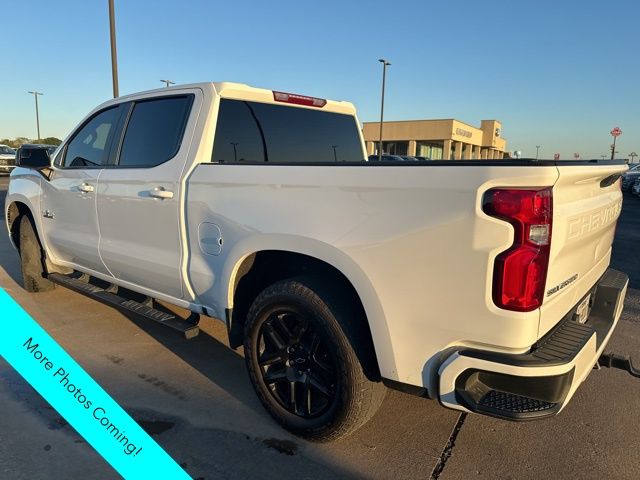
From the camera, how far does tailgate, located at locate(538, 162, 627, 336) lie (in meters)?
2.01

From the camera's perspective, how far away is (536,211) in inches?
74.6

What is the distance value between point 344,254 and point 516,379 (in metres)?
0.93

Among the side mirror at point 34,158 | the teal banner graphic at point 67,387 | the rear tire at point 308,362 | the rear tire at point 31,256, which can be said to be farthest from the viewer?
the rear tire at point 31,256

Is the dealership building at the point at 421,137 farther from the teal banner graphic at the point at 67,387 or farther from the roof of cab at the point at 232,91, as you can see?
the teal banner graphic at the point at 67,387

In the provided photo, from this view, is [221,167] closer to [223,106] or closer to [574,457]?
[223,106]

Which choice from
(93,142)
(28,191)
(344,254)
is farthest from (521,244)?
(28,191)

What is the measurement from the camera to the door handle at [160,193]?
3199 mm

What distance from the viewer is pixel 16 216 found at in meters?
5.41

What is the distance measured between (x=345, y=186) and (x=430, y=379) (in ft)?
3.20

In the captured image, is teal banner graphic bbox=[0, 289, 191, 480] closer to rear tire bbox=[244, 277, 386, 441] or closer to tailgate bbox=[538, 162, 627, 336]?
rear tire bbox=[244, 277, 386, 441]

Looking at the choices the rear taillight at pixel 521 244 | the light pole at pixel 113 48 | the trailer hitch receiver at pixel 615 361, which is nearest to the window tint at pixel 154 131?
the rear taillight at pixel 521 244

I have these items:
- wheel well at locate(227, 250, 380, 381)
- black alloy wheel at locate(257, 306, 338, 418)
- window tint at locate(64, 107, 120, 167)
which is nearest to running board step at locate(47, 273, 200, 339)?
wheel well at locate(227, 250, 380, 381)

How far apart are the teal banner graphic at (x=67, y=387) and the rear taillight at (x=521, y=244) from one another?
4.49 ft

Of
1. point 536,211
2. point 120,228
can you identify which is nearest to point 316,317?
point 536,211
